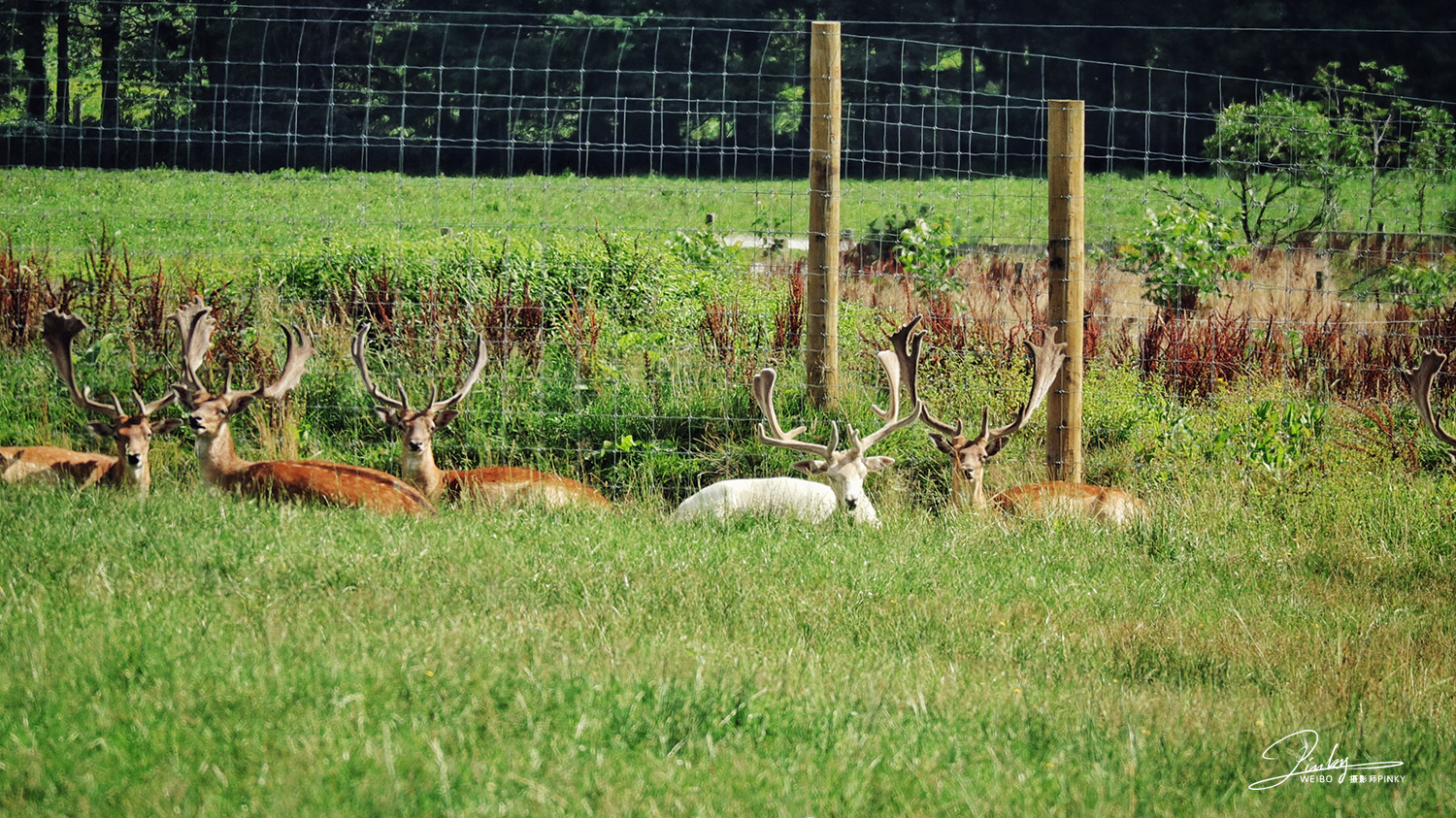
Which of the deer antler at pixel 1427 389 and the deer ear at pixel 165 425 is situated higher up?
the deer antler at pixel 1427 389

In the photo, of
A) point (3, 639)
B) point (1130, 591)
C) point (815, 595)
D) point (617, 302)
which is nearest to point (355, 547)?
point (3, 639)

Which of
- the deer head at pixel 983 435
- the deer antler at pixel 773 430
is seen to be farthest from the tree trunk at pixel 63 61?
the deer head at pixel 983 435

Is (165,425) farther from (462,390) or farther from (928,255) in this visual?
(928,255)

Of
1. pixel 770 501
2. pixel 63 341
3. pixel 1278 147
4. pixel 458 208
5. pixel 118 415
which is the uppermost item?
pixel 458 208

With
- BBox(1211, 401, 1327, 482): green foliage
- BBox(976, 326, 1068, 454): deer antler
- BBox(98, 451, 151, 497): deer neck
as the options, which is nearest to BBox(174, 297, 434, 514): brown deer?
BBox(98, 451, 151, 497): deer neck

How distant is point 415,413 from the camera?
23.7ft

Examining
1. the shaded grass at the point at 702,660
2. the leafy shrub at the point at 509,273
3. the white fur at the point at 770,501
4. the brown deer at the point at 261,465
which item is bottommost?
the shaded grass at the point at 702,660

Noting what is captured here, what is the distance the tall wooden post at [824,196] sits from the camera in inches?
286

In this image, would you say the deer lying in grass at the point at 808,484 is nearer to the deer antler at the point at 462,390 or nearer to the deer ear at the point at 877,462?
the deer ear at the point at 877,462

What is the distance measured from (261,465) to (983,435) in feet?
12.3

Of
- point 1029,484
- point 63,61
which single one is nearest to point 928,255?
point 1029,484

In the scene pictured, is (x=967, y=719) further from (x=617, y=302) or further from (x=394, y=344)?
(x=617, y=302)

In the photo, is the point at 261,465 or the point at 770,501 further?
the point at 261,465

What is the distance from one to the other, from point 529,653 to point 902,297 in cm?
878
